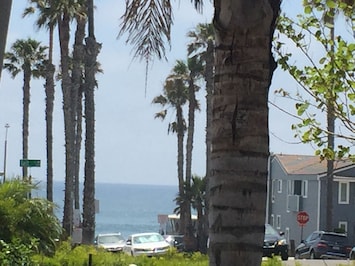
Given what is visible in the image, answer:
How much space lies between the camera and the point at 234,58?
5.30 metres

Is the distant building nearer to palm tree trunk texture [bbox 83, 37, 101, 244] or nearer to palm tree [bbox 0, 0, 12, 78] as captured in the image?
palm tree trunk texture [bbox 83, 37, 101, 244]

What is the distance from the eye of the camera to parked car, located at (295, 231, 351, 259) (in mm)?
34094

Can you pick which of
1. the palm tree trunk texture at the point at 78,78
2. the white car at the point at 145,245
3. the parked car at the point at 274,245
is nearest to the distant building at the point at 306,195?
the palm tree trunk texture at the point at 78,78

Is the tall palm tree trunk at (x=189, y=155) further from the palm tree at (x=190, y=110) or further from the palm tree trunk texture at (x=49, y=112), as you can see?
the palm tree trunk texture at (x=49, y=112)

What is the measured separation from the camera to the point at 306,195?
5806cm

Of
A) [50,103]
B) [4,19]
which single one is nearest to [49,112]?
[50,103]

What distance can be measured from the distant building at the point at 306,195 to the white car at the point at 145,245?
677 inches

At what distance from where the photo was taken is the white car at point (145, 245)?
34100 millimetres

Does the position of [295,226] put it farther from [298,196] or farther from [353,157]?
[353,157]

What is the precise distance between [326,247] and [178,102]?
27156mm

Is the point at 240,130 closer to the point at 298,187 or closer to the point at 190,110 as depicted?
the point at 190,110

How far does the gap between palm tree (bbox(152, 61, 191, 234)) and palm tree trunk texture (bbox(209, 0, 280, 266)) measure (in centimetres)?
4928

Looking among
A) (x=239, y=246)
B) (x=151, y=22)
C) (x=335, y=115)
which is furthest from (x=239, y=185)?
(x=335, y=115)

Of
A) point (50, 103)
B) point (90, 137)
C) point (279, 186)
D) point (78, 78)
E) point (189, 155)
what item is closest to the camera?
point (90, 137)
